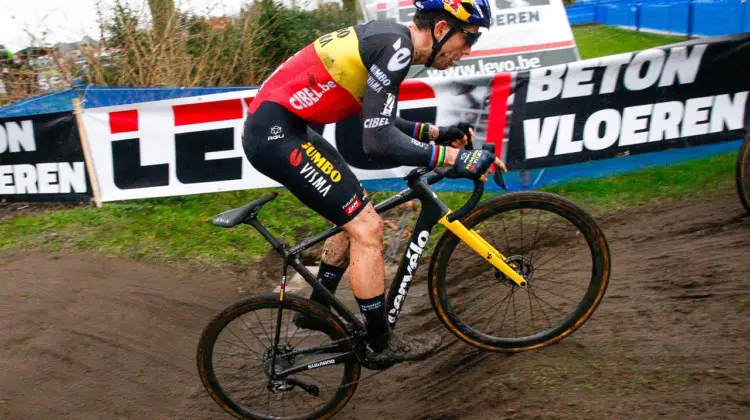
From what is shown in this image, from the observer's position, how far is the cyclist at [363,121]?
10.8 ft

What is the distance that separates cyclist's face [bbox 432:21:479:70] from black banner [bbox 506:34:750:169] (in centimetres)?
370

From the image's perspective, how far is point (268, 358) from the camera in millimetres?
3805

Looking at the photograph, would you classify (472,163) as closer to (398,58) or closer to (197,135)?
(398,58)

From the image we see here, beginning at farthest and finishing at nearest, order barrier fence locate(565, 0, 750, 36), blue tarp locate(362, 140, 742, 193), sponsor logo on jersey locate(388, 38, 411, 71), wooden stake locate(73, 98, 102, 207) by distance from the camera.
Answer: barrier fence locate(565, 0, 750, 36), wooden stake locate(73, 98, 102, 207), blue tarp locate(362, 140, 742, 193), sponsor logo on jersey locate(388, 38, 411, 71)

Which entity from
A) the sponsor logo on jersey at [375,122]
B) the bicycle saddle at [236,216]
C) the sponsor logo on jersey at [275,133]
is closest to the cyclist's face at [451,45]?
the sponsor logo on jersey at [375,122]

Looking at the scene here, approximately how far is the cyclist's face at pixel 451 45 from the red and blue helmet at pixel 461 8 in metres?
0.05

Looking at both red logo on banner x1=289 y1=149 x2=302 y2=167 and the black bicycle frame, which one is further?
the black bicycle frame

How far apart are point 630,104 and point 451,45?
425 centimetres

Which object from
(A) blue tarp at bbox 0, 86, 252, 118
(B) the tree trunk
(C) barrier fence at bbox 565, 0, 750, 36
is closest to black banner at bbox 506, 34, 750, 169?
(A) blue tarp at bbox 0, 86, 252, 118

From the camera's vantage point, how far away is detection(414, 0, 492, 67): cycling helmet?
10.9 ft

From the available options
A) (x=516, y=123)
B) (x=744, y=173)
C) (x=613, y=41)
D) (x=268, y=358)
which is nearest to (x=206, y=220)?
(x=516, y=123)

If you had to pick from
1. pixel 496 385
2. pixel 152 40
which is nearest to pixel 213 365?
pixel 496 385

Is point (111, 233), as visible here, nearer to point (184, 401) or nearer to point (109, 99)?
point (109, 99)

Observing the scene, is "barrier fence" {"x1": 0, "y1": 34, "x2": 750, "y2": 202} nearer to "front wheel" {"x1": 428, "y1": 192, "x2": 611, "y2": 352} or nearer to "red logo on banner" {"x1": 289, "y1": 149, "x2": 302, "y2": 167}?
"front wheel" {"x1": 428, "y1": 192, "x2": 611, "y2": 352}
